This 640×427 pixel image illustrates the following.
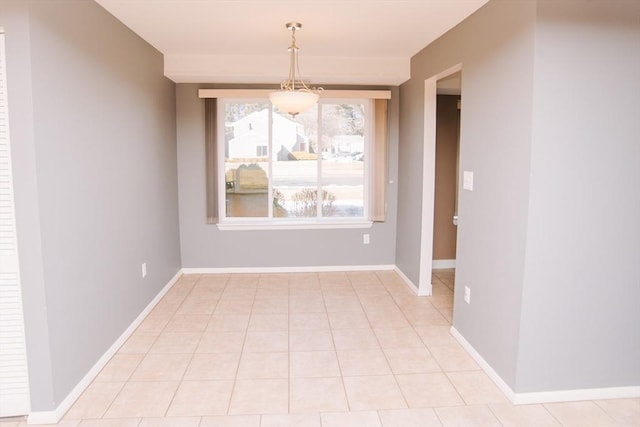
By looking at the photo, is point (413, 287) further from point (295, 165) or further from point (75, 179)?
point (75, 179)

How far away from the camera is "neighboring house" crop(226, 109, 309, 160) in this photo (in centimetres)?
519

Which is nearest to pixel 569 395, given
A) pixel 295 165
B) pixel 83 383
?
pixel 83 383

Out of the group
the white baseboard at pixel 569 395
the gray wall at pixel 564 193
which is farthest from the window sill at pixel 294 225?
the white baseboard at pixel 569 395

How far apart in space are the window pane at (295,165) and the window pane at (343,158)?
134 mm

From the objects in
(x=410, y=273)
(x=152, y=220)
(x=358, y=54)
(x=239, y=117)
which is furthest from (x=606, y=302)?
(x=239, y=117)

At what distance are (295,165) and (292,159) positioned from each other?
0.08 metres

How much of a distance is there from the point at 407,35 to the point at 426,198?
4.92ft

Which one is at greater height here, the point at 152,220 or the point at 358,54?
A: the point at 358,54

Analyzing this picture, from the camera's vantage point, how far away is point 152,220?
161 inches

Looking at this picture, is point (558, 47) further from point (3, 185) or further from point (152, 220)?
point (152, 220)

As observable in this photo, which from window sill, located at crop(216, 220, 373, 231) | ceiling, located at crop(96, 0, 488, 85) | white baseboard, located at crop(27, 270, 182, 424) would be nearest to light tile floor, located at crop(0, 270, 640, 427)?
white baseboard, located at crop(27, 270, 182, 424)

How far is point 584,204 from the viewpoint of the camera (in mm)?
2410

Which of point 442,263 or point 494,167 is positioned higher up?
point 494,167

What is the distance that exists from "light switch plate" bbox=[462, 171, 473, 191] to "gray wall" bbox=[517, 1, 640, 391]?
74 centimetres
